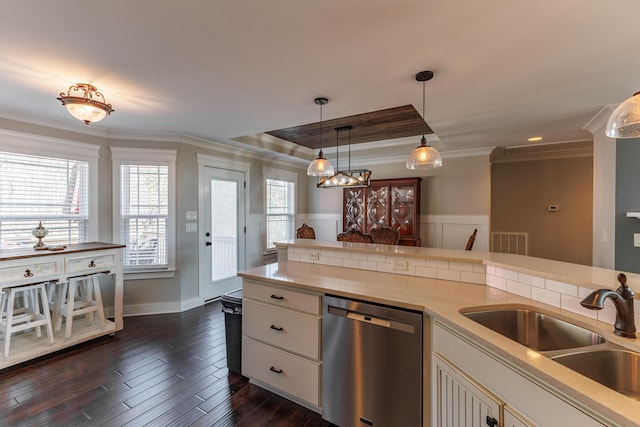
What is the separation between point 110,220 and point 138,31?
2868mm

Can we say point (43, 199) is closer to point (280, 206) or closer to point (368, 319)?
point (280, 206)

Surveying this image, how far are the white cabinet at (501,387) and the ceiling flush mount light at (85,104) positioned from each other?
9.49 ft

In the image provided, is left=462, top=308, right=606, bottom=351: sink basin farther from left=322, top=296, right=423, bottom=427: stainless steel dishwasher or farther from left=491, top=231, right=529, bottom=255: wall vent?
left=491, top=231, right=529, bottom=255: wall vent

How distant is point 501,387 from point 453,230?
4.03 m

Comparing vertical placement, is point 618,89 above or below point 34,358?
above

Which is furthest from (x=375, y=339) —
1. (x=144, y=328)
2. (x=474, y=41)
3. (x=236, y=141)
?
(x=236, y=141)

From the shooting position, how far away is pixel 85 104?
220 centimetres

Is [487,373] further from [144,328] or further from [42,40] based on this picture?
[144,328]

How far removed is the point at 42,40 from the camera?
170 centimetres

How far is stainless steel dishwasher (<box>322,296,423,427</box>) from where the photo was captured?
158 cm

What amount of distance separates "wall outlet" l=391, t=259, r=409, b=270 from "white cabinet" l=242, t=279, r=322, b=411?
2.42 feet

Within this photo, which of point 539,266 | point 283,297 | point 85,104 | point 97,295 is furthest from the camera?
point 97,295

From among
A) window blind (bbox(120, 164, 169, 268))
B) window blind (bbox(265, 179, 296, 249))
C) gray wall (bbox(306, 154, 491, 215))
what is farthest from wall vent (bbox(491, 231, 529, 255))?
window blind (bbox(120, 164, 169, 268))

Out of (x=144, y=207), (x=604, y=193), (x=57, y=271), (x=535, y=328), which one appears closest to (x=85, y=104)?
(x=57, y=271)
